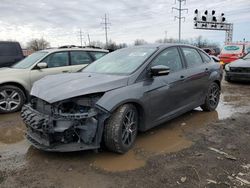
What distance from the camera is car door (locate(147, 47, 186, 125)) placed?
4461 millimetres

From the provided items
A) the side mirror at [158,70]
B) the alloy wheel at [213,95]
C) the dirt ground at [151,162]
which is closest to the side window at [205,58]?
the alloy wheel at [213,95]

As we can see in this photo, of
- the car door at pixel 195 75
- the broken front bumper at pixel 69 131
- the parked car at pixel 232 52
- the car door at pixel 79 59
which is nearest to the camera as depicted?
the broken front bumper at pixel 69 131

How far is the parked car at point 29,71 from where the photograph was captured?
21.8 ft

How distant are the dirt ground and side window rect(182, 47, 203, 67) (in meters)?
1.33

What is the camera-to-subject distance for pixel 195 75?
5559 millimetres

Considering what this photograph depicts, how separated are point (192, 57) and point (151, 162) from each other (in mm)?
2866

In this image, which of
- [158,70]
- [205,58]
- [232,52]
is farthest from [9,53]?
[232,52]

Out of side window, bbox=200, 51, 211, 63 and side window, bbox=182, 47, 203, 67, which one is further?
side window, bbox=200, 51, 211, 63

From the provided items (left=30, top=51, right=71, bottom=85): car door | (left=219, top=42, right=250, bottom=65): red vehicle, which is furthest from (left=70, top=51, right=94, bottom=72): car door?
(left=219, top=42, right=250, bottom=65): red vehicle

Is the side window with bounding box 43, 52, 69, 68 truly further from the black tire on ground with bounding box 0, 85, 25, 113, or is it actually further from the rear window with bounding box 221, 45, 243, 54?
the rear window with bounding box 221, 45, 243, 54

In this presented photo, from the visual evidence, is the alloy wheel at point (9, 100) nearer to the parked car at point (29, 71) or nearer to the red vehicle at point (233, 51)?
the parked car at point (29, 71)

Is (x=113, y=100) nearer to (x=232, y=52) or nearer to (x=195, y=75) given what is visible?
(x=195, y=75)

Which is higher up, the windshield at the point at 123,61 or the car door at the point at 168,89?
the windshield at the point at 123,61

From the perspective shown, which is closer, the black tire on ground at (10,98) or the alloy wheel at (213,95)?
the alloy wheel at (213,95)
